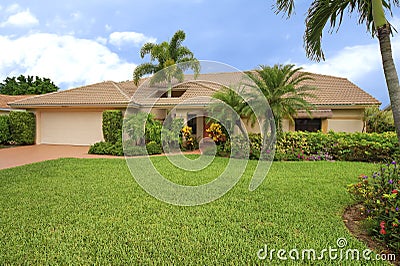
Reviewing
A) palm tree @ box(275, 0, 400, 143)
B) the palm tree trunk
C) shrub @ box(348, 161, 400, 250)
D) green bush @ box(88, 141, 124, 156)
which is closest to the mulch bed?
shrub @ box(348, 161, 400, 250)

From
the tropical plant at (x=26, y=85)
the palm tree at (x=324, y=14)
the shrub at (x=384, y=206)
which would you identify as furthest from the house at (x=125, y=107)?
the tropical plant at (x=26, y=85)

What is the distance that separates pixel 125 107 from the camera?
1733 centimetres

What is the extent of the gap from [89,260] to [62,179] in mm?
5702

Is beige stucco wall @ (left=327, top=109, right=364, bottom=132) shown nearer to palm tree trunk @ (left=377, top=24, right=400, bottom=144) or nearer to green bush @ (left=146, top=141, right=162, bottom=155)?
green bush @ (left=146, top=141, right=162, bottom=155)

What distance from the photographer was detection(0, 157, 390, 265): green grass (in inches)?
149

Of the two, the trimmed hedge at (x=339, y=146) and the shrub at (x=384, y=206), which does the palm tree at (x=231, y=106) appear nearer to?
the trimmed hedge at (x=339, y=146)

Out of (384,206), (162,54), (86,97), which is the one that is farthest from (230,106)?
(86,97)

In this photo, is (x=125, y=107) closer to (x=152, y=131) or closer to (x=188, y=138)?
(x=152, y=131)

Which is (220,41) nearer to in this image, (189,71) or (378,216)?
(189,71)

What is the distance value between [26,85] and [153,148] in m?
39.1

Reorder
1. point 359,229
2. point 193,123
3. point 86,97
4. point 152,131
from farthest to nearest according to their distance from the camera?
point 86,97, point 193,123, point 152,131, point 359,229

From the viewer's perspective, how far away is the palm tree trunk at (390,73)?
4.33 m

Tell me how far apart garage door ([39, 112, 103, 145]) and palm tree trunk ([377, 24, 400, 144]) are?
56.8 ft

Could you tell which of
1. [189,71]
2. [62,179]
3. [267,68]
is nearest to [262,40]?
[267,68]
